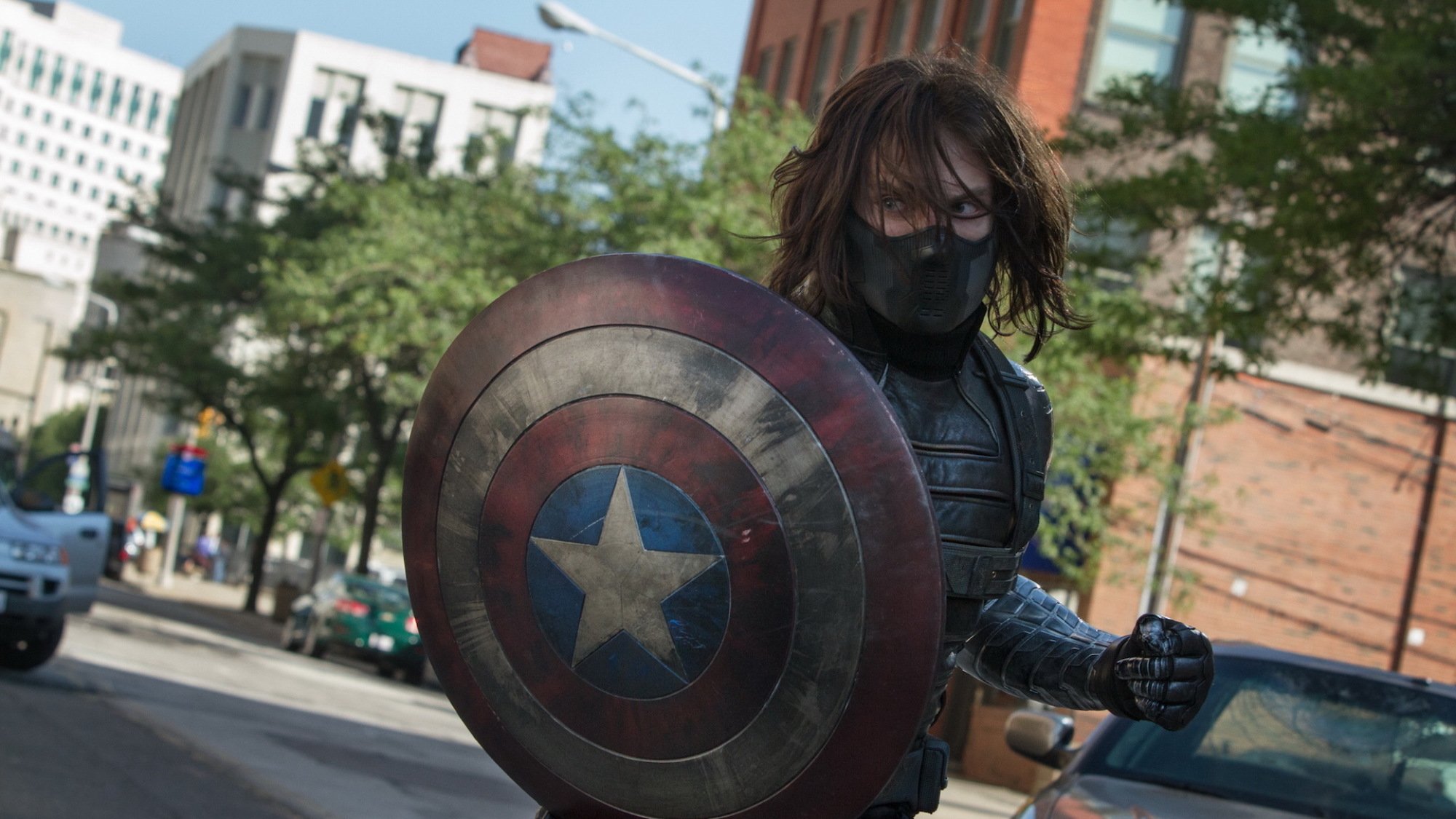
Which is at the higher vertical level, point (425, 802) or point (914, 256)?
point (914, 256)

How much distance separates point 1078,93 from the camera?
2272 cm

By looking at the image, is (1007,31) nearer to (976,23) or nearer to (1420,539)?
(976,23)

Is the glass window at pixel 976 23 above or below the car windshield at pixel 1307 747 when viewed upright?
above

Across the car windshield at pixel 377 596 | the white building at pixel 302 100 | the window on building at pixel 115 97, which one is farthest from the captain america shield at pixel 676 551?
the window on building at pixel 115 97

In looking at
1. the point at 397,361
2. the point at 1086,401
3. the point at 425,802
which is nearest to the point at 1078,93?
the point at 1086,401

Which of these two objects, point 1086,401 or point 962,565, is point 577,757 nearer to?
point 962,565

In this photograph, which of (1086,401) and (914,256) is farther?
(1086,401)

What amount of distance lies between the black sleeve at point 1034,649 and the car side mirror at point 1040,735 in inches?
96.9

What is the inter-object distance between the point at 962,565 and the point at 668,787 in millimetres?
516

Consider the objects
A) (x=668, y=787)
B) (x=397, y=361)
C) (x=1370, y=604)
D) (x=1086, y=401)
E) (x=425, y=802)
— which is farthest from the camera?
(x=397, y=361)

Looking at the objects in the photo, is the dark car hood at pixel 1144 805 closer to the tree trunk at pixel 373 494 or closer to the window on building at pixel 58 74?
the tree trunk at pixel 373 494

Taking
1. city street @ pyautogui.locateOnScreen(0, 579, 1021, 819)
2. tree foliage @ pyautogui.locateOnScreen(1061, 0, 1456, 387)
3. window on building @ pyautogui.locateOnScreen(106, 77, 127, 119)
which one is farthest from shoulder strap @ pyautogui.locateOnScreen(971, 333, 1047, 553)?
window on building @ pyautogui.locateOnScreen(106, 77, 127, 119)

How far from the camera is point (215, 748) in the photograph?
883 centimetres

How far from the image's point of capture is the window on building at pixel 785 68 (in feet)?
103
